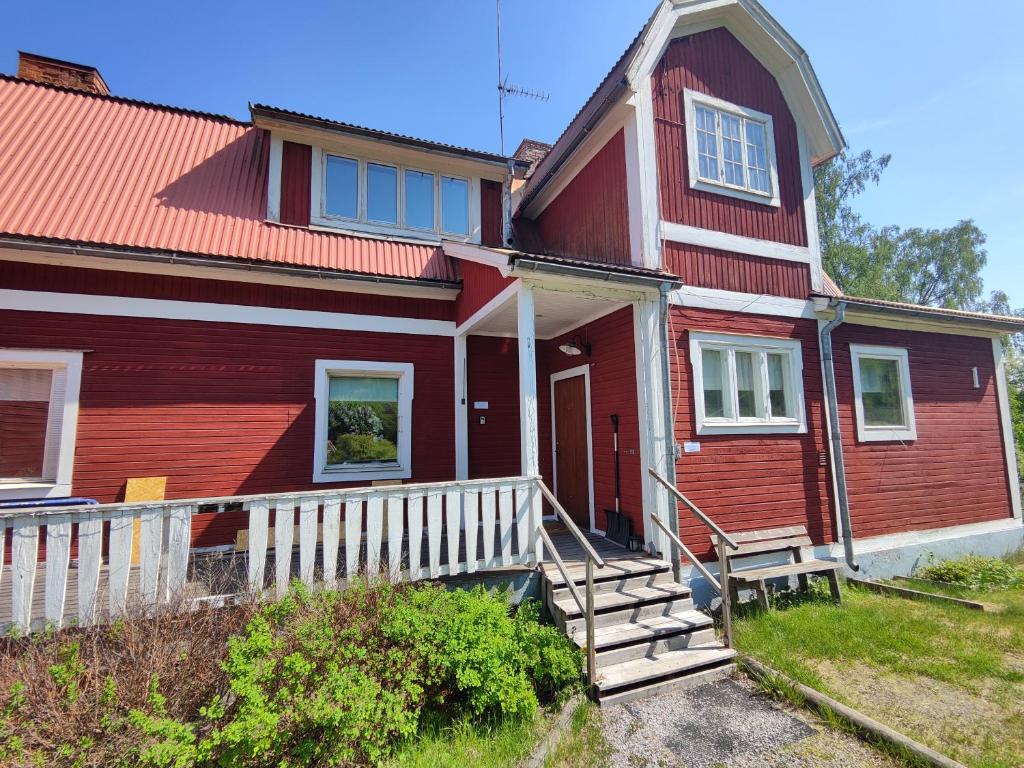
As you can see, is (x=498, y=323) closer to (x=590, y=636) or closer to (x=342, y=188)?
(x=342, y=188)

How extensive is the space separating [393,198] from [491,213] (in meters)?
1.73

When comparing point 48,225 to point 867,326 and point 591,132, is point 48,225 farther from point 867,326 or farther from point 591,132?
point 867,326

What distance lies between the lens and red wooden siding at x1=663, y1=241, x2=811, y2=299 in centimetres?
629

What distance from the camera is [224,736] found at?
8.84ft

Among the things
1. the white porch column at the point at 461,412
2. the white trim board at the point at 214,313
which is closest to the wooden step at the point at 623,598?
the white porch column at the point at 461,412

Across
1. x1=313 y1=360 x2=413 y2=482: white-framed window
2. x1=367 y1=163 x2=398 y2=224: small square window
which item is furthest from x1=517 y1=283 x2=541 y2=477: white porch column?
x1=367 y1=163 x2=398 y2=224: small square window

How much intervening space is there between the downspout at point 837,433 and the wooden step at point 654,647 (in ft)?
11.3

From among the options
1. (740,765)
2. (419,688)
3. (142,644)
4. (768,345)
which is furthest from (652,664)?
(768,345)

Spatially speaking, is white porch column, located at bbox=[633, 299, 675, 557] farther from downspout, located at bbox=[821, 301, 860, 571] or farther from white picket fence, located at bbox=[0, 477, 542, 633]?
downspout, located at bbox=[821, 301, 860, 571]

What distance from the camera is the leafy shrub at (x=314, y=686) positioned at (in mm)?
2701

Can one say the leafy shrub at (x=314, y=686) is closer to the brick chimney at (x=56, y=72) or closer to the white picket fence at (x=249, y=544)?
the white picket fence at (x=249, y=544)

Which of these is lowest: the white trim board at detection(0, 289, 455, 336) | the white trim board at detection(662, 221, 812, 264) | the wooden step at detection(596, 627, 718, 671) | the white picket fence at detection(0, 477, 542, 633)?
the wooden step at detection(596, 627, 718, 671)

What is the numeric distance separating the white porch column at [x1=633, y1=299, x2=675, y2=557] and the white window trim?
3.73 metres

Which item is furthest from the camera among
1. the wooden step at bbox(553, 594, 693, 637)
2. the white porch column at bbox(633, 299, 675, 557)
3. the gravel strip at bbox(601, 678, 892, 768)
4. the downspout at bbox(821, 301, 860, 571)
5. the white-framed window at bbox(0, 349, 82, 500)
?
the downspout at bbox(821, 301, 860, 571)
